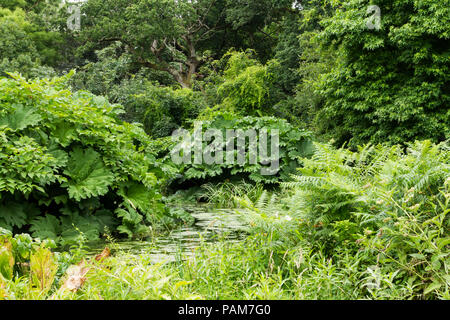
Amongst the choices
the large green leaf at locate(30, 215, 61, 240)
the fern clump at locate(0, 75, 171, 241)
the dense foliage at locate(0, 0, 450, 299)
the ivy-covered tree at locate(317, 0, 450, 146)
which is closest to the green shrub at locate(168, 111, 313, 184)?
the dense foliage at locate(0, 0, 450, 299)

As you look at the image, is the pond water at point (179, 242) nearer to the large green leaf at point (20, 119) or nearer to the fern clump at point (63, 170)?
the fern clump at point (63, 170)

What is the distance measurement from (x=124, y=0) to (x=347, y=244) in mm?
20725

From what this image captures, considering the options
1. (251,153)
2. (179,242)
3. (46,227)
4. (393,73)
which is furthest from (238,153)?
(46,227)

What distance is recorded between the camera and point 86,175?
4758 millimetres

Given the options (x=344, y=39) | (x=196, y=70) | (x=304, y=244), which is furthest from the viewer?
(x=196, y=70)

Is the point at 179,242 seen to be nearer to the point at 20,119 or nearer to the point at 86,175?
the point at 86,175

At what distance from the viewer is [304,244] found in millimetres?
Answer: 3330

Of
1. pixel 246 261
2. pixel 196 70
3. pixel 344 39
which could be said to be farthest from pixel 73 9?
pixel 246 261

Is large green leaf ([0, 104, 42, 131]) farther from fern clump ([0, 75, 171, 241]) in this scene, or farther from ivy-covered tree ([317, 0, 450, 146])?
ivy-covered tree ([317, 0, 450, 146])

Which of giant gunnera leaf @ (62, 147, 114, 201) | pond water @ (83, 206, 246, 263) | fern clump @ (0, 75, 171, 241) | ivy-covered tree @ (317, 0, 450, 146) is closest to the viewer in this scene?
pond water @ (83, 206, 246, 263)

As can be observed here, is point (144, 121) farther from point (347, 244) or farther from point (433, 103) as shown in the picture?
point (347, 244)

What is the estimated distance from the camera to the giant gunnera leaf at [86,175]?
4.52 metres

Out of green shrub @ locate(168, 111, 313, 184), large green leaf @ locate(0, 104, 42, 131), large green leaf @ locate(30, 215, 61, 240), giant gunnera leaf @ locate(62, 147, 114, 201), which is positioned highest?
large green leaf @ locate(0, 104, 42, 131)

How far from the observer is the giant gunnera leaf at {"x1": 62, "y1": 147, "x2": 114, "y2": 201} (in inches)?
178
